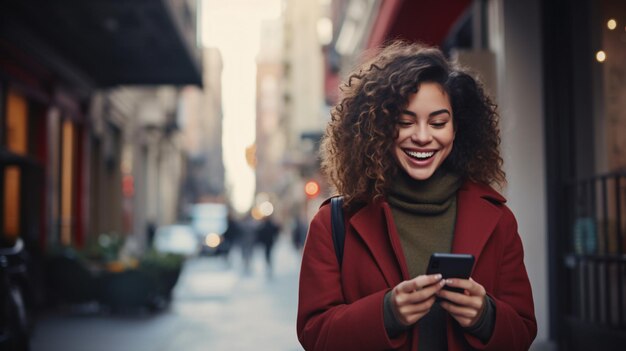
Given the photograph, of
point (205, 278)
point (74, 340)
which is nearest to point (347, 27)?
point (205, 278)

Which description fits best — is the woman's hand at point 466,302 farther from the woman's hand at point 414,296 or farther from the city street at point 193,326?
the city street at point 193,326

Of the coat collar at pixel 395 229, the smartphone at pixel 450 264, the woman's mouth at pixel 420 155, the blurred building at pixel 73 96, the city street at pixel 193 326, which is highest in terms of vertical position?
the blurred building at pixel 73 96

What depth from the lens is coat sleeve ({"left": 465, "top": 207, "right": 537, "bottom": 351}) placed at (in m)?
2.49

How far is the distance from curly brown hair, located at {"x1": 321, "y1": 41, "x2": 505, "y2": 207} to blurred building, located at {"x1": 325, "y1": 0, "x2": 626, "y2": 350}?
342cm

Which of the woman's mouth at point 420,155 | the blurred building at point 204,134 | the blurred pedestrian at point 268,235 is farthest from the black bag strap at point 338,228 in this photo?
the blurred building at point 204,134

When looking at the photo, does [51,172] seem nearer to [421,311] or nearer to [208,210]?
[421,311]

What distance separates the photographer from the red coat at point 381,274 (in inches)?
99.3

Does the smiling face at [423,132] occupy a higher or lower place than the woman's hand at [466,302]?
higher

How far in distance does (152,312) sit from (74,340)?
3.60m

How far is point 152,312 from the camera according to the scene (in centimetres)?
1402

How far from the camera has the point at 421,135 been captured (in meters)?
2.65

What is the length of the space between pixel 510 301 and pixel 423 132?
0.59 m

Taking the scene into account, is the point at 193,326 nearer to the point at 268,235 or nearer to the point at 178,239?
the point at 268,235

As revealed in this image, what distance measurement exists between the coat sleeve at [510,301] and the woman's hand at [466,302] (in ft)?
0.31
